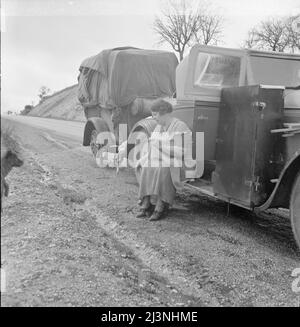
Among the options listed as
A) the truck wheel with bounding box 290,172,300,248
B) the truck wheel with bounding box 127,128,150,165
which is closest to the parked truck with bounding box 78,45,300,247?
the truck wheel with bounding box 290,172,300,248

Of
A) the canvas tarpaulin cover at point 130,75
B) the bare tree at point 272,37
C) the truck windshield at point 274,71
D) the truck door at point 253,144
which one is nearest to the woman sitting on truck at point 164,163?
the truck door at point 253,144

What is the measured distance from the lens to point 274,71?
603cm

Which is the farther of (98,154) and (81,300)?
(98,154)

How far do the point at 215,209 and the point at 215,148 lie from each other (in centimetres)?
127

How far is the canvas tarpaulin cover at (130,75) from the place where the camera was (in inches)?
362

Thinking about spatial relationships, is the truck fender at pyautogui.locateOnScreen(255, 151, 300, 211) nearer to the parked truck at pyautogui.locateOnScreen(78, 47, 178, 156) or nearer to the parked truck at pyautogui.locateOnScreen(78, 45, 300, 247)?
the parked truck at pyautogui.locateOnScreen(78, 45, 300, 247)

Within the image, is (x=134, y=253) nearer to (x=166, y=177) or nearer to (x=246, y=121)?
(x=166, y=177)

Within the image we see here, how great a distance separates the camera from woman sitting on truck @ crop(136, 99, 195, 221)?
19.7 ft

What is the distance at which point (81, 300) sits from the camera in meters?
3.18
